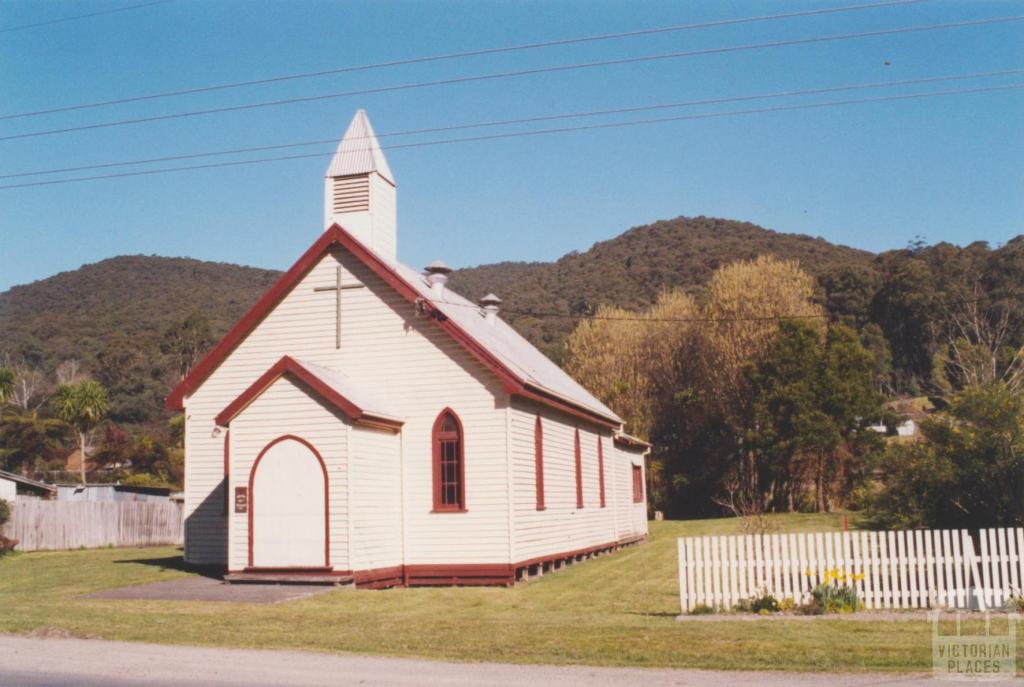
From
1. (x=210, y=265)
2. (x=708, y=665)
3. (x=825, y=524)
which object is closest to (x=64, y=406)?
(x=825, y=524)

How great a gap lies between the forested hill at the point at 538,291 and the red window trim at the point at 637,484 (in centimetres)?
2883

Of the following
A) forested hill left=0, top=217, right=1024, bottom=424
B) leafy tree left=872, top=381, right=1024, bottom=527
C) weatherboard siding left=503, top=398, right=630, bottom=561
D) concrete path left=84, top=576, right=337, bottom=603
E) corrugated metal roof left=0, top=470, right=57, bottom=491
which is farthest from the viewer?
forested hill left=0, top=217, right=1024, bottom=424

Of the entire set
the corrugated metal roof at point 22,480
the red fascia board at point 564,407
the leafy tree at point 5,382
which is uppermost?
the leafy tree at point 5,382

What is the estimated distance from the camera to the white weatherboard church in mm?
22844

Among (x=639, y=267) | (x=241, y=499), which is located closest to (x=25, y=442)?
(x=241, y=499)

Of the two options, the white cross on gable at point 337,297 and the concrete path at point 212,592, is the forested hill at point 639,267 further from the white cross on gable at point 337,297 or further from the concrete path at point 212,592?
the concrete path at point 212,592

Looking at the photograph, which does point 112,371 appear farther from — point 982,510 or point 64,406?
point 982,510

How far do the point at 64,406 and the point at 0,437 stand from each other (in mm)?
4445

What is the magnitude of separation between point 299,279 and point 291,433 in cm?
526

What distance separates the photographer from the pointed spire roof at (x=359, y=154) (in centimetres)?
2772

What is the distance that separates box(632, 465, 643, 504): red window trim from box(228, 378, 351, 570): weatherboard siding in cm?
2102

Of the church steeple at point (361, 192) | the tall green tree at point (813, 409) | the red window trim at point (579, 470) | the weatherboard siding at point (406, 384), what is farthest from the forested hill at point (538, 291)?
the weatherboard siding at point (406, 384)

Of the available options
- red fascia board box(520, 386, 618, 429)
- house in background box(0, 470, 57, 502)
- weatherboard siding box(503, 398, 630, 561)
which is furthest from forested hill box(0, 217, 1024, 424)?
red fascia board box(520, 386, 618, 429)

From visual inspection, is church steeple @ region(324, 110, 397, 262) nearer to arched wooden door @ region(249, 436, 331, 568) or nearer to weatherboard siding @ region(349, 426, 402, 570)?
Answer: weatherboard siding @ region(349, 426, 402, 570)
